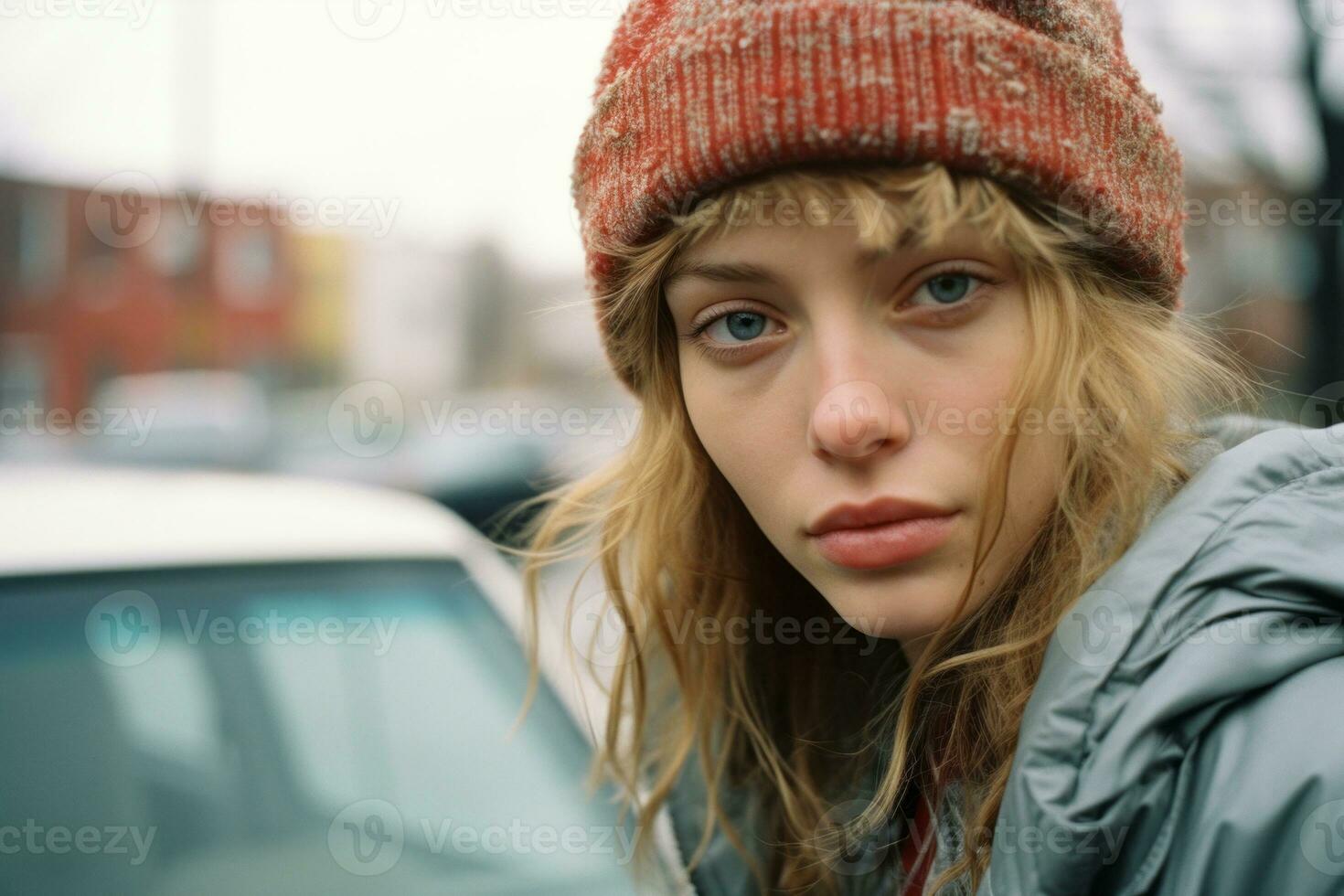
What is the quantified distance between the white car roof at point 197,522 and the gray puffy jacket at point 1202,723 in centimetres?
153

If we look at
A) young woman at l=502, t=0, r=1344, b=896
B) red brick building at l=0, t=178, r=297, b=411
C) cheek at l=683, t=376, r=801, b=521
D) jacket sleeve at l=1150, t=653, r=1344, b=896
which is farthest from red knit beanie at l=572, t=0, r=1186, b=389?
red brick building at l=0, t=178, r=297, b=411

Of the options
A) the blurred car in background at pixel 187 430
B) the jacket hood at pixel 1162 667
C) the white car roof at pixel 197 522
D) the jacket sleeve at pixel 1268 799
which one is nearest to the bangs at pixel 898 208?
the jacket hood at pixel 1162 667

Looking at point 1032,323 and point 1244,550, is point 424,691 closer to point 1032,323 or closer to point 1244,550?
point 1032,323

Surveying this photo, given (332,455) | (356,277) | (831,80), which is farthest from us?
(356,277)

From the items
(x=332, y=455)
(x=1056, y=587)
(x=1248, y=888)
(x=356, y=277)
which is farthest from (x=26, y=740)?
(x=356, y=277)

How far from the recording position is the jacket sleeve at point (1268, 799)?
0.97 meters

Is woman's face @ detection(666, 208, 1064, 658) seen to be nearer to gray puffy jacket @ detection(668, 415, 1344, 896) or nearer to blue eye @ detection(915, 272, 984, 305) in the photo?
blue eye @ detection(915, 272, 984, 305)

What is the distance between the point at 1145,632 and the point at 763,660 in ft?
2.92

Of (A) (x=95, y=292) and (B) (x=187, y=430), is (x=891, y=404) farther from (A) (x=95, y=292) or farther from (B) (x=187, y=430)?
(A) (x=95, y=292)

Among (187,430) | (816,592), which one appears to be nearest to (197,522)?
(816,592)

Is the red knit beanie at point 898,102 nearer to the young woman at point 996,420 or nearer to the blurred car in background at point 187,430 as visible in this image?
the young woman at point 996,420

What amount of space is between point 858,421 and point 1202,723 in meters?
0.46

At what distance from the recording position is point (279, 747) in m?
2.02

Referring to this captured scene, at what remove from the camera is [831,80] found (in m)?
1.30
